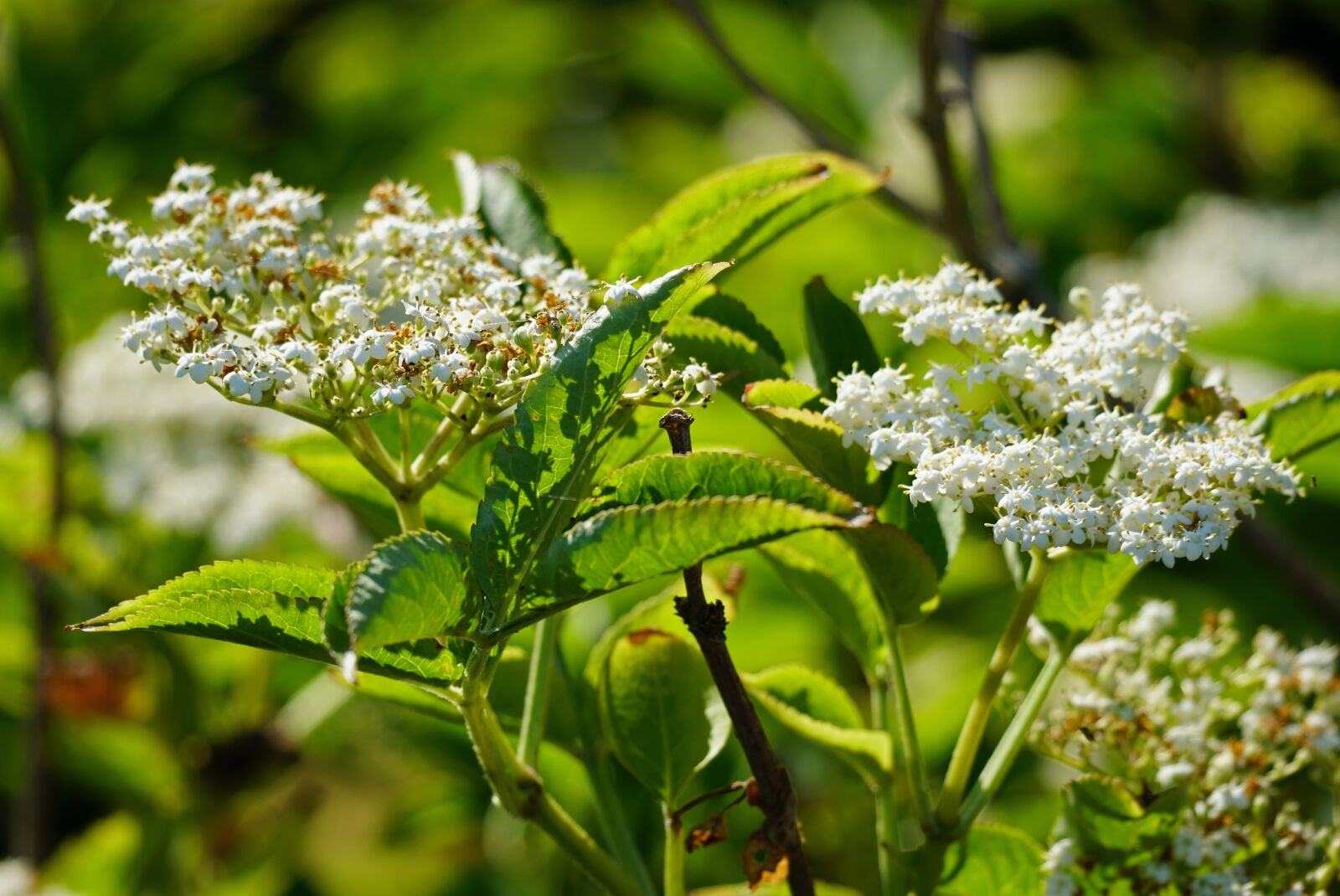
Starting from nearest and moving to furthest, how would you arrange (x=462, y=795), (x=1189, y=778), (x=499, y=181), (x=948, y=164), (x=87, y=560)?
(x=1189, y=778) → (x=499, y=181) → (x=948, y=164) → (x=87, y=560) → (x=462, y=795)

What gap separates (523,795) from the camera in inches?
33.1

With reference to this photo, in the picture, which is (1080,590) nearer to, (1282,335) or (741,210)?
(741,210)

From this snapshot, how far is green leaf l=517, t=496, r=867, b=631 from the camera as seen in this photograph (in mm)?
706

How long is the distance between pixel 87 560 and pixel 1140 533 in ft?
6.14

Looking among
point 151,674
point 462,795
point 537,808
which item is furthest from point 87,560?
point 537,808

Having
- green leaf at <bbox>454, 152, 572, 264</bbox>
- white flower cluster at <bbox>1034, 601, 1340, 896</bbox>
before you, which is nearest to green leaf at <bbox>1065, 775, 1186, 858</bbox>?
white flower cluster at <bbox>1034, 601, 1340, 896</bbox>

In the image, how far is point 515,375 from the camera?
32.6 inches

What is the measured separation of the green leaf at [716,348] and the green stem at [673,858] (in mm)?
309

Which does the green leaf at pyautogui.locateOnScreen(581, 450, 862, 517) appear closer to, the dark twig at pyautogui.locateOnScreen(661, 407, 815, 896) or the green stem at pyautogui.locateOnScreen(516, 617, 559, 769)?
the dark twig at pyautogui.locateOnScreen(661, 407, 815, 896)

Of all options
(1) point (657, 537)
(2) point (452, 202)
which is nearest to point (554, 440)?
(1) point (657, 537)

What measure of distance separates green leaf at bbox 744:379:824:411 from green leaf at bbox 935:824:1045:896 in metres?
0.37

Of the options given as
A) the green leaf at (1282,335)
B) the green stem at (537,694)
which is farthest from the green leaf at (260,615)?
the green leaf at (1282,335)

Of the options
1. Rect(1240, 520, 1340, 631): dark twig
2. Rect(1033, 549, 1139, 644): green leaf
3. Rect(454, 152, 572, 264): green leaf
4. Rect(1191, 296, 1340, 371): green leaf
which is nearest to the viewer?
Rect(1033, 549, 1139, 644): green leaf

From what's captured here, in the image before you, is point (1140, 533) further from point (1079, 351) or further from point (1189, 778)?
point (1189, 778)
